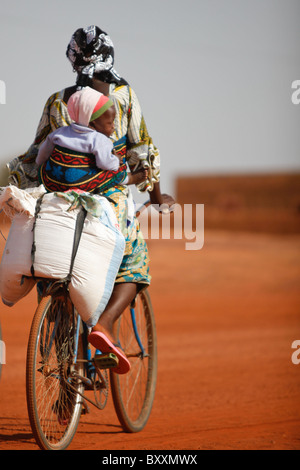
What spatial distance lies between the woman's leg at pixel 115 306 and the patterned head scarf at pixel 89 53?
1271 mm

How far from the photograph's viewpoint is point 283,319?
47.2ft

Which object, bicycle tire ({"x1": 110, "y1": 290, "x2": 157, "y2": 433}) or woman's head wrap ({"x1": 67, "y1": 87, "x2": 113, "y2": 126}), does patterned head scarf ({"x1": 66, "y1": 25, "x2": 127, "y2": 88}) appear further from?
bicycle tire ({"x1": 110, "y1": 290, "x2": 157, "y2": 433})

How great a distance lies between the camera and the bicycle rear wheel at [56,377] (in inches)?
167

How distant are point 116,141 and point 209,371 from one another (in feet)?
13.9

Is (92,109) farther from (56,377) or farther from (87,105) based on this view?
(56,377)

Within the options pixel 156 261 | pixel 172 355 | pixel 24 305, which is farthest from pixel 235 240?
pixel 172 355

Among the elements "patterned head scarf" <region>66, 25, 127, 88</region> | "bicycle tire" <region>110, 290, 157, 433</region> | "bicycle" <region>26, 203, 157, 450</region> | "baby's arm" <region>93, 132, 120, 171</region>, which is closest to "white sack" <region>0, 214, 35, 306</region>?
"bicycle" <region>26, 203, 157, 450</region>

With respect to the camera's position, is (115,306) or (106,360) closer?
(106,360)

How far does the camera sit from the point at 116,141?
187 inches

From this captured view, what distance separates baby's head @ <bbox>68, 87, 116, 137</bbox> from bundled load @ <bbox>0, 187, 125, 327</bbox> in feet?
1.41

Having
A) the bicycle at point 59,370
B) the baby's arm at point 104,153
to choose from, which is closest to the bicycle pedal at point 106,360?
the bicycle at point 59,370

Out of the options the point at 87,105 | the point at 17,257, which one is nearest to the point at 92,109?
the point at 87,105

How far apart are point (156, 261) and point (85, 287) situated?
777 inches

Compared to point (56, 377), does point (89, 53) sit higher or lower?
higher
